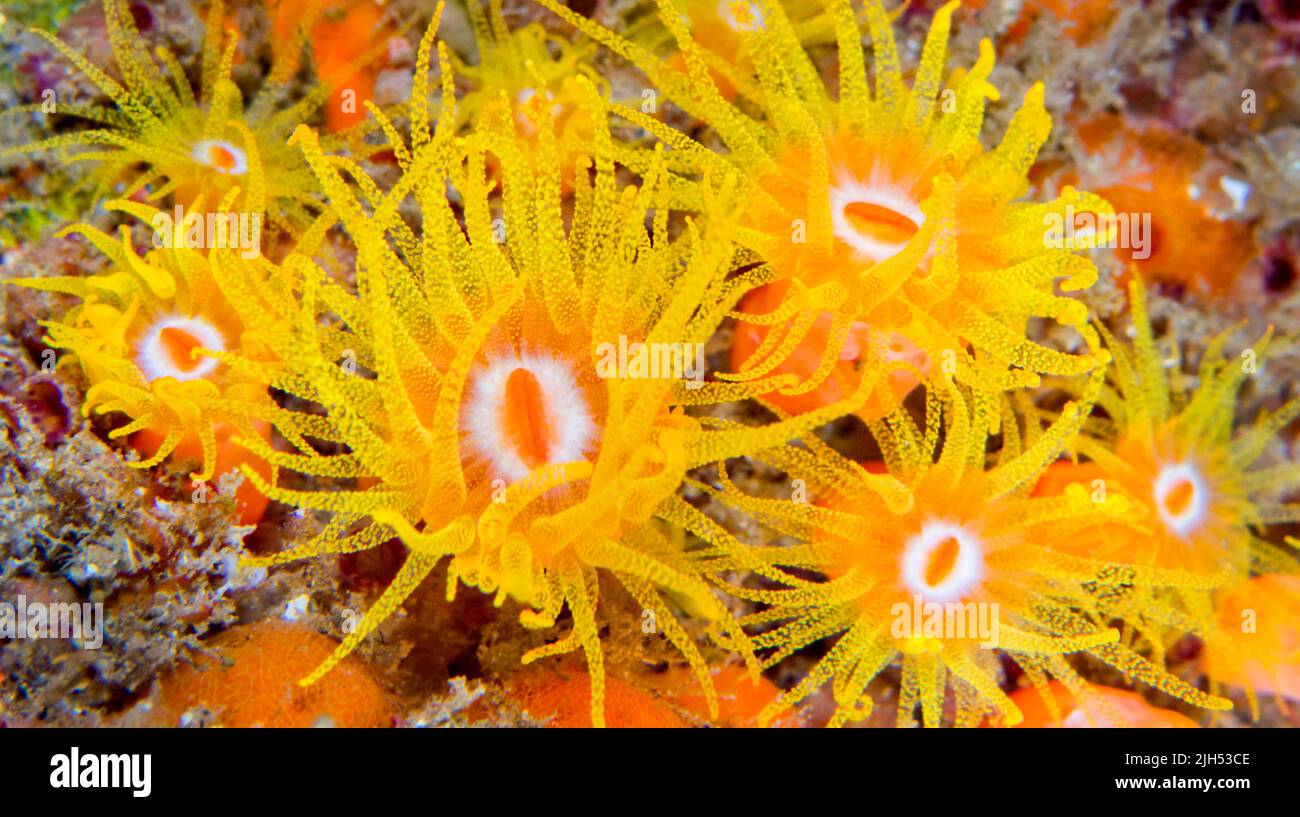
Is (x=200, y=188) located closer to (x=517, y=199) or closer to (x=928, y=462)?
(x=517, y=199)

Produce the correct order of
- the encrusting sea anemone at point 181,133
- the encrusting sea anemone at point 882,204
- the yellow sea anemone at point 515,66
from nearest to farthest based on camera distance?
the encrusting sea anemone at point 882,204 → the encrusting sea anemone at point 181,133 → the yellow sea anemone at point 515,66

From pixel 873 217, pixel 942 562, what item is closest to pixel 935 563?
pixel 942 562

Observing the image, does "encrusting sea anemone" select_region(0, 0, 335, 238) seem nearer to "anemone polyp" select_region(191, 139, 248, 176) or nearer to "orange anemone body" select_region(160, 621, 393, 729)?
"anemone polyp" select_region(191, 139, 248, 176)

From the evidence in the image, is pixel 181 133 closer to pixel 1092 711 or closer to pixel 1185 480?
pixel 1092 711

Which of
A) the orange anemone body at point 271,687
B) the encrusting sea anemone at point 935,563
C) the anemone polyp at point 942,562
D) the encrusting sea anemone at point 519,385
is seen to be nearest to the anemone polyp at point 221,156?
the encrusting sea anemone at point 519,385

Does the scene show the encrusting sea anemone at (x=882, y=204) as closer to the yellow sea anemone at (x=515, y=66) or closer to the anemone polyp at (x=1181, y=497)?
the yellow sea anemone at (x=515, y=66)

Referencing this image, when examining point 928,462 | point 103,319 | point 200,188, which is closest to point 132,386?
point 103,319
